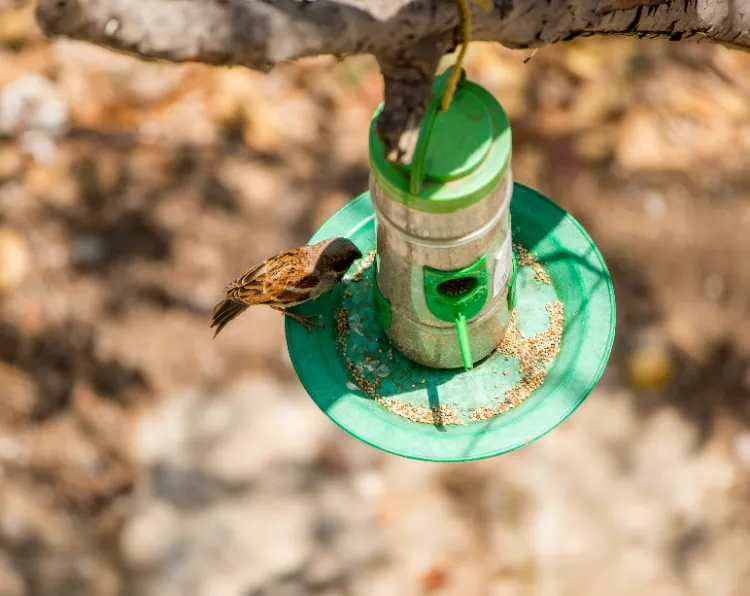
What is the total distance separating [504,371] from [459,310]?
1.43 ft

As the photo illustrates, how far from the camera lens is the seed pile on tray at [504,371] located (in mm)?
2746

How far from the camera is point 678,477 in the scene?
5.62 m

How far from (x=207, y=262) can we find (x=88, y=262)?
3.21 ft

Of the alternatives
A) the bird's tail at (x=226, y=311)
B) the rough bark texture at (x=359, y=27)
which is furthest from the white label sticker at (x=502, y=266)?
the bird's tail at (x=226, y=311)

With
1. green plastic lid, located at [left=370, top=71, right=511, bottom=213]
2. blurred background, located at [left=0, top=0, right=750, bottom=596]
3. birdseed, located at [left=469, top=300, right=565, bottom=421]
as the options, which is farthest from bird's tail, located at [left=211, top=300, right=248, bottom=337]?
blurred background, located at [left=0, top=0, right=750, bottom=596]

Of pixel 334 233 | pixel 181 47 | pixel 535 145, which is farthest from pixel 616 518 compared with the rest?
pixel 181 47

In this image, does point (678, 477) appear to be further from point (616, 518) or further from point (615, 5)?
point (615, 5)

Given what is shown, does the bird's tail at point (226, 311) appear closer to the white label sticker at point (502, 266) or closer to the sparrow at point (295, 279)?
the sparrow at point (295, 279)

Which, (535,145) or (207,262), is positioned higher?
(535,145)

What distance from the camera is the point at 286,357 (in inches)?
245

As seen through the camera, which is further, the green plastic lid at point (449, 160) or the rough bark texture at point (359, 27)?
the green plastic lid at point (449, 160)

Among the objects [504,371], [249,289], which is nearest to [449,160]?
[504,371]

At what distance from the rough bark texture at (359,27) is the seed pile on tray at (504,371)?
1035 millimetres

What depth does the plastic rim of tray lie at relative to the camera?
2598 millimetres
